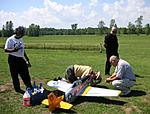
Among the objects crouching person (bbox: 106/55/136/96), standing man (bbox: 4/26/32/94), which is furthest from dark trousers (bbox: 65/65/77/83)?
crouching person (bbox: 106/55/136/96)

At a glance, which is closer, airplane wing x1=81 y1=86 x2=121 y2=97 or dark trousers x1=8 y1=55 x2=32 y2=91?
airplane wing x1=81 y1=86 x2=121 y2=97

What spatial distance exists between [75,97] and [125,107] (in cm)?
169

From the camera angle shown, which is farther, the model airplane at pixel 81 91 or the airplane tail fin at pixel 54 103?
the model airplane at pixel 81 91

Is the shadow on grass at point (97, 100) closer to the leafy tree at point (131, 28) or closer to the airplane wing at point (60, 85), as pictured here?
the airplane wing at point (60, 85)

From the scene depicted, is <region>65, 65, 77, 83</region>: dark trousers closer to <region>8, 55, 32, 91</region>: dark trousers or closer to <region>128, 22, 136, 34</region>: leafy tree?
<region>8, 55, 32, 91</region>: dark trousers

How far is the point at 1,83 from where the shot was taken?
12.3 meters

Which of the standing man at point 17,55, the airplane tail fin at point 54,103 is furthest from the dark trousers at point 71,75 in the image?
the airplane tail fin at point 54,103

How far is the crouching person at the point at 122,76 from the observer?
9758mm

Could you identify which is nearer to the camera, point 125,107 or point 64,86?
point 125,107

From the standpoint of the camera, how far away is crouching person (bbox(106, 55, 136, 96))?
32.0 ft

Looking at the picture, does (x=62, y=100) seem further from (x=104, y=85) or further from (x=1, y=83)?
(x=1, y=83)

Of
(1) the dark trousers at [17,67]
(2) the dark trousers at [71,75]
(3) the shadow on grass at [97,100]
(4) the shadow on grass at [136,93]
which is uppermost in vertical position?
(1) the dark trousers at [17,67]

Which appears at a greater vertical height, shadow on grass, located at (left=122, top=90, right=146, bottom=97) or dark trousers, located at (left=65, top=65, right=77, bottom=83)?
dark trousers, located at (left=65, top=65, right=77, bottom=83)

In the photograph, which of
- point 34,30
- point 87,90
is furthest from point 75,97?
point 34,30
